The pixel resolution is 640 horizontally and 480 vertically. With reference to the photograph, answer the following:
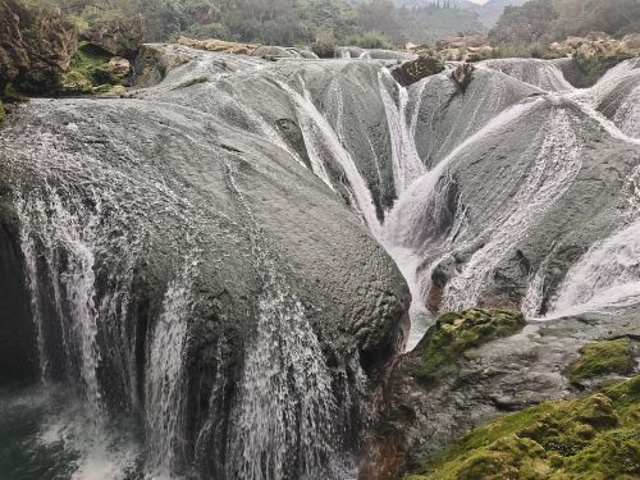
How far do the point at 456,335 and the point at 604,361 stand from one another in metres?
2.19

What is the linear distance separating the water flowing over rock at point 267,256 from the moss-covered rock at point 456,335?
549 mm

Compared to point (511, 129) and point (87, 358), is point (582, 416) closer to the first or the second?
point (87, 358)

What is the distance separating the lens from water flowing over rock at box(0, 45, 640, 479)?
283 inches

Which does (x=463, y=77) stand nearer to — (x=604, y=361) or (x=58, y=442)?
(x=604, y=361)

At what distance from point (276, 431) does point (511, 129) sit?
11.1m

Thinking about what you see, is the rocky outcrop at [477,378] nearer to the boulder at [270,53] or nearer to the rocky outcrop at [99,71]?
the rocky outcrop at [99,71]

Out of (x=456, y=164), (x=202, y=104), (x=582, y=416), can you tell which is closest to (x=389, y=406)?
(x=582, y=416)

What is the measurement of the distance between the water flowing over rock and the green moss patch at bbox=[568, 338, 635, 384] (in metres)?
0.34

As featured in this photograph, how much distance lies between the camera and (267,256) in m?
8.52

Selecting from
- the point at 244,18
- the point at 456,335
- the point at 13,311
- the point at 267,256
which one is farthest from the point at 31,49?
the point at 244,18

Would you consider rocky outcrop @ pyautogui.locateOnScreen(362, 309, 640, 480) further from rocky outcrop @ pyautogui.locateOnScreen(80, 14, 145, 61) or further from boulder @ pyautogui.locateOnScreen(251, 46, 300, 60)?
boulder @ pyautogui.locateOnScreen(251, 46, 300, 60)

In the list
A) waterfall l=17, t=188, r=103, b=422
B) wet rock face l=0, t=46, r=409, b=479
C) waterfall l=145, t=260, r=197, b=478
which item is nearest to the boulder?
wet rock face l=0, t=46, r=409, b=479

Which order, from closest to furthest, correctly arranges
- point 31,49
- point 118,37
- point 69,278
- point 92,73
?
point 69,278, point 31,49, point 92,73, point 118,37

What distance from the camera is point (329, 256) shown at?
8.96m
